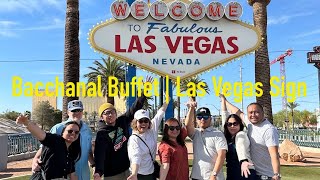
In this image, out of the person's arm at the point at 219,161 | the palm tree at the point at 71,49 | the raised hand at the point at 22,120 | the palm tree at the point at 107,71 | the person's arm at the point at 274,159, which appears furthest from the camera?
the palm tree at the point at 107,71

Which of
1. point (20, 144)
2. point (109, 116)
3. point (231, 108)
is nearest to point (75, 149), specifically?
point (109, 116)

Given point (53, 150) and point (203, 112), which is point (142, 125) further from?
point (53, 150)

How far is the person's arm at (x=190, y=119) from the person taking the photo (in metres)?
4.86

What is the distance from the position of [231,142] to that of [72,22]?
856 centimetres

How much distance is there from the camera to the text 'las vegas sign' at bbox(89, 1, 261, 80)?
7105 millimetres

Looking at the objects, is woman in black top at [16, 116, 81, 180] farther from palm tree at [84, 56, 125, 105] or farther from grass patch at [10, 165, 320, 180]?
palm tree at [84, 56, 125, 105]

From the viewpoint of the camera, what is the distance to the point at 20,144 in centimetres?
1930

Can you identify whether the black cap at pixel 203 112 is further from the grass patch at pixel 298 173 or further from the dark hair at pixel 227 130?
the grass patch at pixel 298 173

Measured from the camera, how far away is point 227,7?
7344mm

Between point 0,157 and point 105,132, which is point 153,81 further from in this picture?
point 0,157

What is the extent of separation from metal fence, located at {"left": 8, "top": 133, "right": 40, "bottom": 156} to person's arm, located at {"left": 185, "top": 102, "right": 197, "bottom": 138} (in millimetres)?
15325

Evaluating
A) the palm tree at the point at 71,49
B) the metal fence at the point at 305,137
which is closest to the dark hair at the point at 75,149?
the palm tree at the point at 71,49

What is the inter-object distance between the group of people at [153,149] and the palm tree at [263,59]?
9.63 m

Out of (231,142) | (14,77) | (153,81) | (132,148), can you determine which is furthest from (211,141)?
(14,77)
